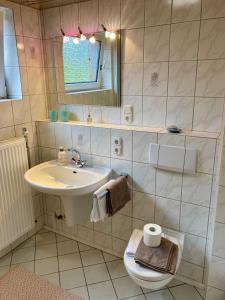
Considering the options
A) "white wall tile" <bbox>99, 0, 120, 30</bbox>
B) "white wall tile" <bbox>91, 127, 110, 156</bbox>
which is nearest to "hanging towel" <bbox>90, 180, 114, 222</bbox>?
"white wall tile" <bbox>91, 127, 110, 156</bbox>

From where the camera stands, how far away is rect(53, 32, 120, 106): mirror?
2072mm

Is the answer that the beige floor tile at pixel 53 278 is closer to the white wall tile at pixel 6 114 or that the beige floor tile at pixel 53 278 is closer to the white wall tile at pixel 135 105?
the white wall tile at pixel 6 114

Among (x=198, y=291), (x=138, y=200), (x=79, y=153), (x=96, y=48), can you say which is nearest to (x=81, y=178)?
(x=79, y=153)

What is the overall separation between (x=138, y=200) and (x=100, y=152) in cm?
53

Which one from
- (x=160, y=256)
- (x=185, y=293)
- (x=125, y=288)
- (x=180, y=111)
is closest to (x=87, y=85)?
(x=180, y=111)

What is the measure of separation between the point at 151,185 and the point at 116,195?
315 millimetres

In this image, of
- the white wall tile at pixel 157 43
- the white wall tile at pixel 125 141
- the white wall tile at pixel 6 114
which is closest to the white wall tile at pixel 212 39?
the white wall tile at pixel 157 43

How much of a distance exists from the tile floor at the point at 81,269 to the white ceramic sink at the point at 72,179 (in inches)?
16.5

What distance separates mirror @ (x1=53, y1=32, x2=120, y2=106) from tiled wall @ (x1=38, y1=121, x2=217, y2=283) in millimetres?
291

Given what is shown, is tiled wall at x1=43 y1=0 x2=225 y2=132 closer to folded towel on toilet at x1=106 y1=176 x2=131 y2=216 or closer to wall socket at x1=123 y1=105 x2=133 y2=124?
wall socket at x1=123 y1=105 x2=133 y2=124

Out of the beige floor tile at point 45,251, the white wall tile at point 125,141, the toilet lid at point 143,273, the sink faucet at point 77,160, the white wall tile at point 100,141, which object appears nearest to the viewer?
the toilet lid at point 143,273

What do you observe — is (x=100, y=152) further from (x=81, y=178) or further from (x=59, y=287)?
(x=59, y=287)

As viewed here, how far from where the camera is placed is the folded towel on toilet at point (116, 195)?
6.05 feet

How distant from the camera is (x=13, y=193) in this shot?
7.44ft
